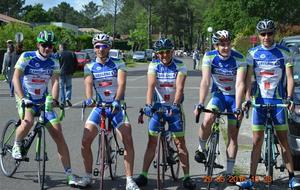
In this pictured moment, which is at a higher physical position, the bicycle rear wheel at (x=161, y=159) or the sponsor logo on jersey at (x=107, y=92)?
the sponsor logo on jersey at (x=107, y=92)

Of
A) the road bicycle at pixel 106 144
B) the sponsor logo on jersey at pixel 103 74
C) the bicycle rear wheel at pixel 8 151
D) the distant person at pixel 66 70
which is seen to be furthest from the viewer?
the distant person at pixel 66 70

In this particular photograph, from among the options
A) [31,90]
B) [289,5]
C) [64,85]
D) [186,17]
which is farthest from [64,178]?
[186,17]

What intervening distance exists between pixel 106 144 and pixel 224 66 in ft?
6.09

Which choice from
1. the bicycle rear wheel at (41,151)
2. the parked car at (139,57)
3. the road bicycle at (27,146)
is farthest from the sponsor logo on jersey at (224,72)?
the parked car at (139,57)

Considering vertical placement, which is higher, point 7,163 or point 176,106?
point 176,106

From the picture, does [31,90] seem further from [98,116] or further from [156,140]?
[156,140]

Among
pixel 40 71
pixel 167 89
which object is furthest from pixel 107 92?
pixel 40 71

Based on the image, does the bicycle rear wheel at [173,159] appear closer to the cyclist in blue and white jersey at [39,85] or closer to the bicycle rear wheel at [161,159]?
the bicycle rear wheel at [161,159]

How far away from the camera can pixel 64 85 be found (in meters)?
16.8

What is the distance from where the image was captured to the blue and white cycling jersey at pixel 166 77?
7.01 meters

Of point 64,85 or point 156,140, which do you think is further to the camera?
point 64,85

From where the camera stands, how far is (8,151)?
7.96 metres

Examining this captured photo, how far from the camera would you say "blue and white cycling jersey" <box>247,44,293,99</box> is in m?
6.75

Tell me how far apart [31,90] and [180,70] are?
6.78ft
